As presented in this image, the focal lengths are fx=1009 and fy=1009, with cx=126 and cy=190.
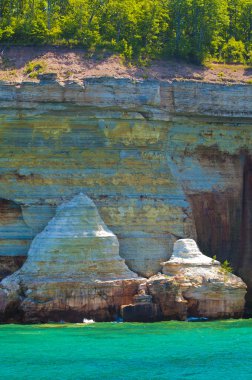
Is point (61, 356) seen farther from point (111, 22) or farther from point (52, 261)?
point (111, 22)

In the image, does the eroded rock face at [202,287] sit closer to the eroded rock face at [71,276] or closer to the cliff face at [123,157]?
the eroded rock face at [71,276]

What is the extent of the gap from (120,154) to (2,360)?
1592cm

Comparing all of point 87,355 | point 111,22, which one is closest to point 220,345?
point 87,355

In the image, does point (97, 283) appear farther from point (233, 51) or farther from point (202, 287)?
point (233, 51)

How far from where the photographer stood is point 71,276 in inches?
1668

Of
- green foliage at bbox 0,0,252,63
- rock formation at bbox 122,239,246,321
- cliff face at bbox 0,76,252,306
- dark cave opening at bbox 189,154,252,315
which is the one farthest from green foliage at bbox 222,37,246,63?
rock formation at bbox 122,239,246,321

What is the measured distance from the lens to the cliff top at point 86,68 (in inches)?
1866

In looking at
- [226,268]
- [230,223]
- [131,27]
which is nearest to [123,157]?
[230,223]

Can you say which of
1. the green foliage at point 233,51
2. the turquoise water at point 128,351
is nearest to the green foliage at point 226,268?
the turquoise water at point 128,351

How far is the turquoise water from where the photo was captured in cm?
3114

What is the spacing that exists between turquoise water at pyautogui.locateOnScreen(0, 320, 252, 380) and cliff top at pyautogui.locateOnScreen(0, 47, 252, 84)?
12.9 m

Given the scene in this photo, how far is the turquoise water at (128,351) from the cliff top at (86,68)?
1289 centimetres

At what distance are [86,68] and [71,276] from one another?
11270 mm

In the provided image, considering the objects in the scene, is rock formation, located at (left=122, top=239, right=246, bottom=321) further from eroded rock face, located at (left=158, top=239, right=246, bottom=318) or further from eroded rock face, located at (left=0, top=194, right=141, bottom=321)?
eroded rock face, located at (left=0, top=194, right=141, bottom=321)
